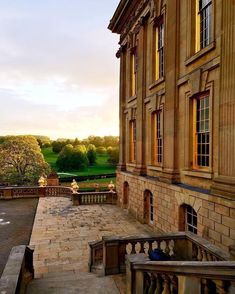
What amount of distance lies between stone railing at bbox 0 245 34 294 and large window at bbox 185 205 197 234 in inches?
246

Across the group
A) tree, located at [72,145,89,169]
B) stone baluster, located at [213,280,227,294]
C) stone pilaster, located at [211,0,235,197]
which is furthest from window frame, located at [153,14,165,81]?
tree, located at [72,145,89,169]

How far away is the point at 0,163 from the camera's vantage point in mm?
44531

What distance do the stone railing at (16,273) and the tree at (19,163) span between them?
3763 cm

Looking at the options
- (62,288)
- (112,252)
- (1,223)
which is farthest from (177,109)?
(1,223)

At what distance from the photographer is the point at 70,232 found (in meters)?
14.8

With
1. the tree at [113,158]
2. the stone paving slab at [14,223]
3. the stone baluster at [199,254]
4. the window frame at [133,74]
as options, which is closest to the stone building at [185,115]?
the window frame at [133,74]

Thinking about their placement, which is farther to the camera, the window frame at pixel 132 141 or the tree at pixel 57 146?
the tree at pixel 57 146

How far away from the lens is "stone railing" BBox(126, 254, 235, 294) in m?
3.44

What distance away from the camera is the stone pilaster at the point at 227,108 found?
26.9 feet

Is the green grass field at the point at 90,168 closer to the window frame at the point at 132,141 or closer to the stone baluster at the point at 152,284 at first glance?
the window frame at the point at 132,141

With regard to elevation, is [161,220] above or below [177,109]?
below

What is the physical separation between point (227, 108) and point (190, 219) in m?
5.14

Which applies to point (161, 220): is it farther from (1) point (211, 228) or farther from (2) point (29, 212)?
(2) point (29, 212)

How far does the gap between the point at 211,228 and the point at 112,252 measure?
337cm
